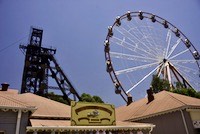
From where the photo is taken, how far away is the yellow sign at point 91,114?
41.8 feet

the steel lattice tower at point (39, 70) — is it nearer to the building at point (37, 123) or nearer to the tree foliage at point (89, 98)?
the tree foliage at point (89, 98)

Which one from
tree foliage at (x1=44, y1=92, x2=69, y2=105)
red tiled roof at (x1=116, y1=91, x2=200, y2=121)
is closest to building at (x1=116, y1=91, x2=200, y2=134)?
red tiled roof at (x1=116, y1=91, x2=200, y2=121)

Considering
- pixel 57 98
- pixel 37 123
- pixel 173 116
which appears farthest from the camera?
pixel 57 98

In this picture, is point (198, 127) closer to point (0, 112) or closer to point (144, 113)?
point (144, 113)

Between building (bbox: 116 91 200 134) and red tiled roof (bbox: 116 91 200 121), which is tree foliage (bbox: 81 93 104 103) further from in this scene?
building (bbox: 116 91 200 134)

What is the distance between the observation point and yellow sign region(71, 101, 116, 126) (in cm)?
1275

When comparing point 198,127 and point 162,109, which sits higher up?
point 162,109

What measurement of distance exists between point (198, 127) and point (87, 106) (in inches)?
298

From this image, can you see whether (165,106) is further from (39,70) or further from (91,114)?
(39,70)

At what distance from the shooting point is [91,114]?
1339 centimetres

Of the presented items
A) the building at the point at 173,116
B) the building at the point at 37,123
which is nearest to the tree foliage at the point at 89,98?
the building at the point at 173,116

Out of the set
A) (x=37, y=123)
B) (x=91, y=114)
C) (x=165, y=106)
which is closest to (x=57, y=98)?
(x=165, y=106)

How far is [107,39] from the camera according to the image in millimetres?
29000

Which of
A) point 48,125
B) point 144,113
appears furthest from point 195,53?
point 48,125
